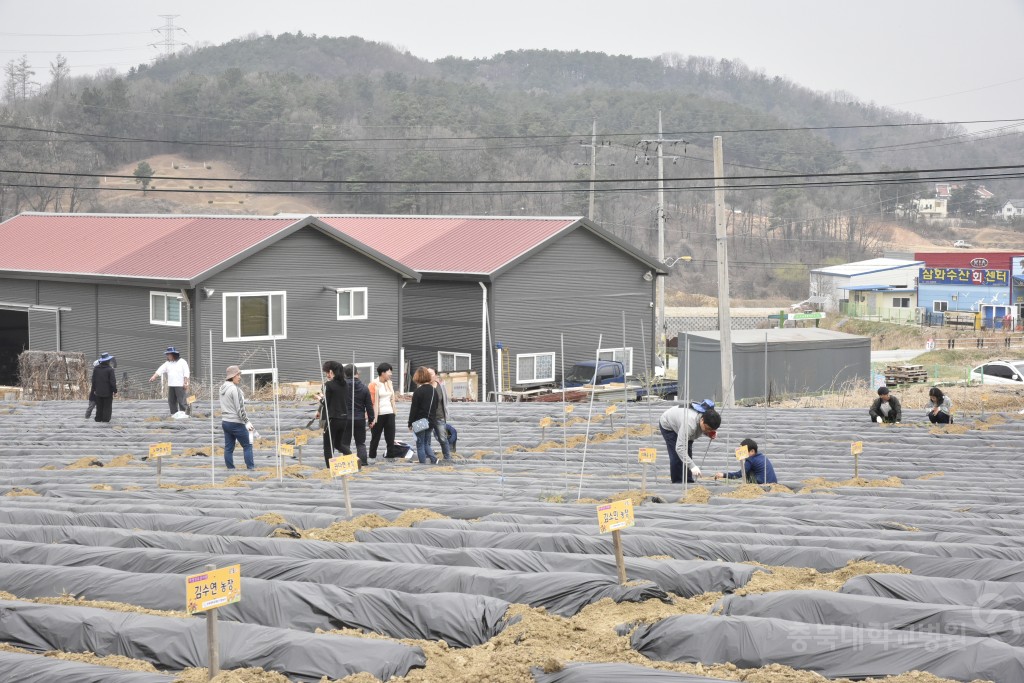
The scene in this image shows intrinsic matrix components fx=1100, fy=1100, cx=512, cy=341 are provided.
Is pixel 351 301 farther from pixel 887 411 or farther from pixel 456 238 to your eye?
pixel 887 411

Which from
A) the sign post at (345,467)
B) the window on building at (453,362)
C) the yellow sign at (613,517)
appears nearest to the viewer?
the yellow sign at (613,517)

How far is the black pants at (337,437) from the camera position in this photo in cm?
1105

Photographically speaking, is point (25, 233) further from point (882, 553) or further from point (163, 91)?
point (163, 91)

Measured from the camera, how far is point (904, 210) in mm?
95375

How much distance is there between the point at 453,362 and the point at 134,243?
8.95 meters

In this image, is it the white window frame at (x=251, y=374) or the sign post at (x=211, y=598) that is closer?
the sign post at (x=211, y=598)

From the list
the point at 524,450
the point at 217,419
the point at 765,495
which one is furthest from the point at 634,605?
the point at 217,419

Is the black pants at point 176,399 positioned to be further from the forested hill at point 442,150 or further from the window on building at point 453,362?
the forested hill at point 442,150

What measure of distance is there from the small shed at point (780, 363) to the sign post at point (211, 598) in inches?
835

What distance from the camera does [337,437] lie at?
1113 cm

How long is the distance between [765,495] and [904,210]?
92.8 m

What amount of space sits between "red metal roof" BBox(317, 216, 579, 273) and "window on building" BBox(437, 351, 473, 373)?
2.33 metres

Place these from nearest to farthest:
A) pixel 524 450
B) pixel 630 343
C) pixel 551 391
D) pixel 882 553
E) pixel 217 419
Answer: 1. pixel 882 553
2. pixel 524 450
3. pixel 217 419
4. pixel 551 391
5. pixel 630 343

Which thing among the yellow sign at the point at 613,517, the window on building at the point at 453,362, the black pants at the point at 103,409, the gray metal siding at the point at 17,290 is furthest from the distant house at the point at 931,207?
the yellow sign at the point at 613,517
